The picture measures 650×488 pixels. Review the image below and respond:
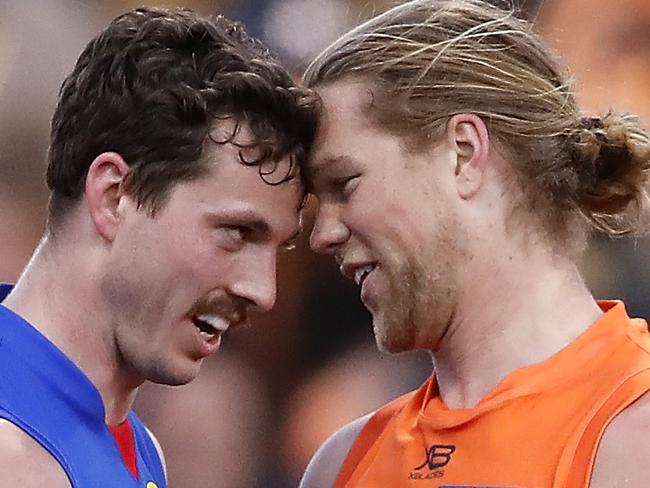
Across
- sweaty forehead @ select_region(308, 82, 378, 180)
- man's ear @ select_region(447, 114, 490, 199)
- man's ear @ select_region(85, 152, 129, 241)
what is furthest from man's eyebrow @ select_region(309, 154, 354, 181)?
man's ear @ select_region(85, 152, 129, 241)

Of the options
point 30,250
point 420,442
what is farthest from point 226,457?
point 420,442

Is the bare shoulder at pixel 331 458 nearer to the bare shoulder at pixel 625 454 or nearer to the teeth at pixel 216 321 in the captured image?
the teeth at pixel 216 321

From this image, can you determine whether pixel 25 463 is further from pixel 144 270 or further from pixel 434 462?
pixel 434 462

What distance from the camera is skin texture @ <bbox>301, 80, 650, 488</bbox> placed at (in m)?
1.40

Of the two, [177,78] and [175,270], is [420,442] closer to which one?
[175,270]

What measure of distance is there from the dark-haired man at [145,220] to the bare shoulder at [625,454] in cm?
40

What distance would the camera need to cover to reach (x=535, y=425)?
1.29 meters

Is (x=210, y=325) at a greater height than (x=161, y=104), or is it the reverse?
(x=161, y=104)

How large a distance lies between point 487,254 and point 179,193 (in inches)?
14.7

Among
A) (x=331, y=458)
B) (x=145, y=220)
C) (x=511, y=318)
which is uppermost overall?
(x=145, y=220)

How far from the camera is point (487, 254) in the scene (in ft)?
4.61

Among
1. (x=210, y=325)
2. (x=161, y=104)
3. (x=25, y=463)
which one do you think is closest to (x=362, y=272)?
(x=210, y=325)

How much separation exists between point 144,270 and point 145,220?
5 centimetres

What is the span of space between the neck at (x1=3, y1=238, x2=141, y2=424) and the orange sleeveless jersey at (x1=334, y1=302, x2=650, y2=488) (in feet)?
1.15
